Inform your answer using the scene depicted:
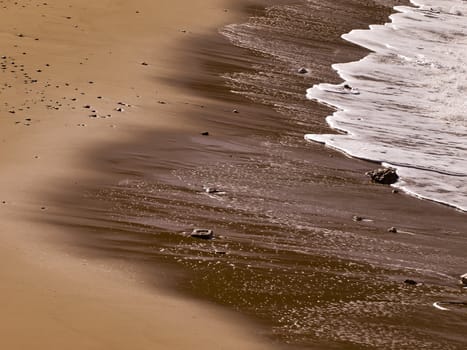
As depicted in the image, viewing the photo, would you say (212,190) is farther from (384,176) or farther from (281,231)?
(384,176)

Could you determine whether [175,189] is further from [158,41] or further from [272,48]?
[272,48]

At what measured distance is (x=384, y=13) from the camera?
22938 millimetres

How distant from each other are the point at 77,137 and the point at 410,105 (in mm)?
5546

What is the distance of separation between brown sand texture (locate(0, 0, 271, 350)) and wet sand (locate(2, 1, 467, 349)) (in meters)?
0.03

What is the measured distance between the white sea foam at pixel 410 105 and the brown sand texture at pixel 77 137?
2112mm

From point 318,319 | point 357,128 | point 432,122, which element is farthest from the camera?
point 432,122

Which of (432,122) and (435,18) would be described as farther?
(435,18)

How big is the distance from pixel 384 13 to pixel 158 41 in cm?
858

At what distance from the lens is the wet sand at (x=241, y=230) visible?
6.40 metres

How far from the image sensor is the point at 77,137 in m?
10.1

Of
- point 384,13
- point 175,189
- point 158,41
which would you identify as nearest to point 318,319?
point 175,189

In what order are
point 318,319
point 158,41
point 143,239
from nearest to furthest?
1. point 318,319
2. point 143,239
3. point 158,41

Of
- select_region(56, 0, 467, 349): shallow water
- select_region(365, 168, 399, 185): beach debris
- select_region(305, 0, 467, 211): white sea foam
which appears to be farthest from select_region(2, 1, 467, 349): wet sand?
select_region(305, 0, 467, 211): white sea foam

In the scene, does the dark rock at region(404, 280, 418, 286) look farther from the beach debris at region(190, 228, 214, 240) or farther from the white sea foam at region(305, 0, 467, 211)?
the white sea foam at region(305, 0, 467, 211)
